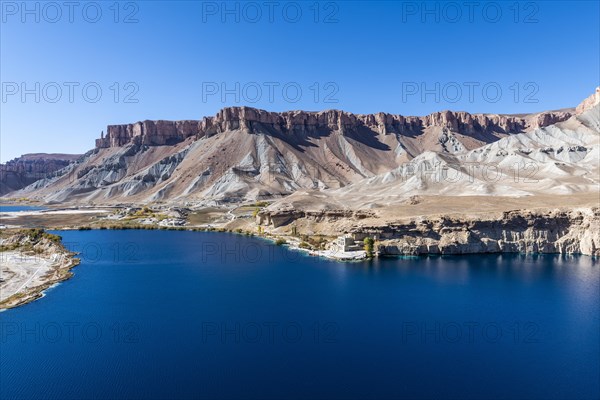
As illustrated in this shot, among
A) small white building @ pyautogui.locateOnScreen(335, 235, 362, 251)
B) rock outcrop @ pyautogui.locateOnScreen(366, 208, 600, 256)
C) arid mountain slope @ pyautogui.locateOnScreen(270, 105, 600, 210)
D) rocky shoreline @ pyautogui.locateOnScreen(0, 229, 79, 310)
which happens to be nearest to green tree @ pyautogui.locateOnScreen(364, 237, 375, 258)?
rock outcrop @ pyautogui.locateOnScreen(366, 208, 600, 256)

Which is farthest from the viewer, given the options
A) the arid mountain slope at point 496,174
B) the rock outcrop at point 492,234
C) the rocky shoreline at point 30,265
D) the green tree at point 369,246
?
the arid mountain slope at point 496,174

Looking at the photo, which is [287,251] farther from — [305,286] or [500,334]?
[500,334]

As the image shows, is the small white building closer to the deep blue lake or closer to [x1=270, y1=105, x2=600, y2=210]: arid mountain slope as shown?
the deep blue lake

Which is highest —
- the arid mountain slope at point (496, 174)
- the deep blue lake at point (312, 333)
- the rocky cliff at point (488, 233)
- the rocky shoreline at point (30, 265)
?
the arid mountain slope at point (496, 174)

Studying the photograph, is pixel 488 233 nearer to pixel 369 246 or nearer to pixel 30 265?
pixel 369 246

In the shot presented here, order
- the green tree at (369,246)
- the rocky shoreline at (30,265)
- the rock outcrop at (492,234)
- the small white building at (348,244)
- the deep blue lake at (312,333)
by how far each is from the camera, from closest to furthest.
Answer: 1. the deep blue lake at (312,333)
2. the rocky shoreline at (30,265)
3. the green tree at (369,246)
4. the rock outcrop at (492,234)
5. the small white building at (348,244)

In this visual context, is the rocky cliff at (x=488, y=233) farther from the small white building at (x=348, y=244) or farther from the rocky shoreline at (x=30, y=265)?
the rocky shoreline at (x=30, y=265)

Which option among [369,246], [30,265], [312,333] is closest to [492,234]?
[369,246]

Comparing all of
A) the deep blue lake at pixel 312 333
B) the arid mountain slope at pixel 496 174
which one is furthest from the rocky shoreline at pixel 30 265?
the arid mountain slope at pixel 496 174

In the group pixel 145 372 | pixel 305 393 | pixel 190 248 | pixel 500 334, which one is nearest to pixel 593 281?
pixel 500 334
